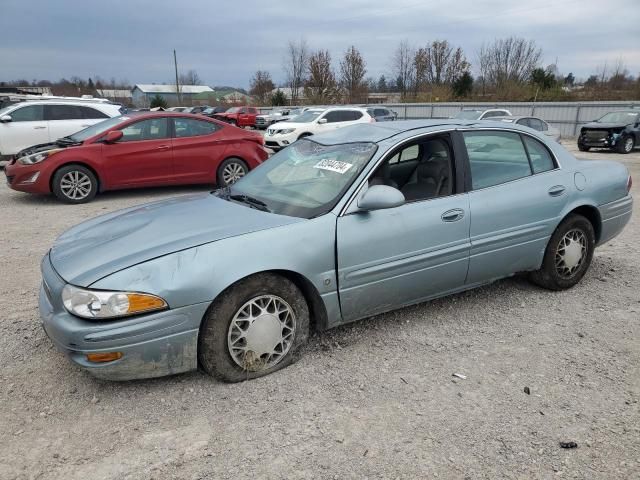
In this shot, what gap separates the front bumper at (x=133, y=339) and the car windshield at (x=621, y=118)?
2014 cm

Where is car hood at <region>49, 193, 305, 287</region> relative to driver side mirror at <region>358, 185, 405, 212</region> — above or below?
below

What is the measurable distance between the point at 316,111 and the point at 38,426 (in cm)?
1772

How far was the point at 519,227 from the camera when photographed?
392 centimetres

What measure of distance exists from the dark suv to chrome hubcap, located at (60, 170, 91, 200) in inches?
685

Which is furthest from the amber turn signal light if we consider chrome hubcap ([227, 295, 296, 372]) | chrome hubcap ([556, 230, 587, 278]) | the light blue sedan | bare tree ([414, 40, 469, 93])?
bare tree ([414, 40, 469, 93])

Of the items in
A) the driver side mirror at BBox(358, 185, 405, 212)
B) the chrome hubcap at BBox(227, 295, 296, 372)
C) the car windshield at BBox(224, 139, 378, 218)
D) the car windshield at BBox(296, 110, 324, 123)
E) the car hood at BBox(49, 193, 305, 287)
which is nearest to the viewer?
the car hood at BBox(49, 193, 305, 287)

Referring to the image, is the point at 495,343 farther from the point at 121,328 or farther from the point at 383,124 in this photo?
the point at 121,328

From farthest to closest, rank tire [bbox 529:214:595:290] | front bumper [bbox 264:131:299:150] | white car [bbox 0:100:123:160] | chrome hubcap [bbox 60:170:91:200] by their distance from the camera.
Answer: front bumper [bbox 264:131:299:150] < white car [bbox 0:100:123:160] < chrome hubcap [bbox 60:170:91:200] < tire [bbox 529:214:595:290]

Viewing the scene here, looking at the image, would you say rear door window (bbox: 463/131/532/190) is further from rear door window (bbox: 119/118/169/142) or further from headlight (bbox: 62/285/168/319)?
rear door window (bbox: 119/118/169/142)

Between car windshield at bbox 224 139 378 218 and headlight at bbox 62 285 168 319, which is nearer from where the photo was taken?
headlight at bbox 62 285 168 319

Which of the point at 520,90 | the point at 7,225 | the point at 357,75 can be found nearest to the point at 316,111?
the point at 7,225

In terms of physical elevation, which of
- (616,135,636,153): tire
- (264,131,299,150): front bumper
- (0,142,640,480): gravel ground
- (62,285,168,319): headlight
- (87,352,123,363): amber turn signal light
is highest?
(62,285,168,319): headlight

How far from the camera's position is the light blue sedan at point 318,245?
2.71 meters

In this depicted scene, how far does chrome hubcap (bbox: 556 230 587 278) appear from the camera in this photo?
430 centimetres
